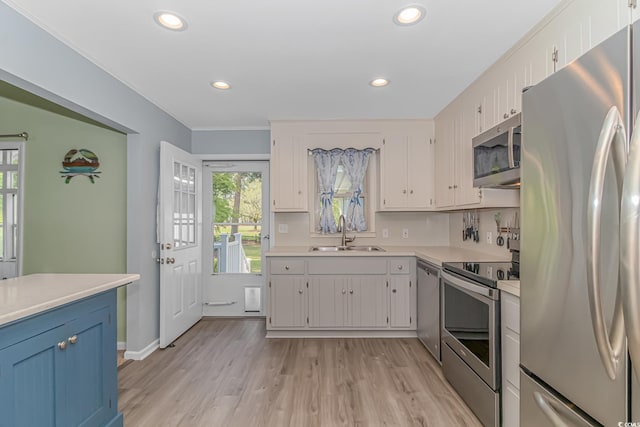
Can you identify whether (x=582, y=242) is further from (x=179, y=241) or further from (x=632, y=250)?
(x=179, y=241)

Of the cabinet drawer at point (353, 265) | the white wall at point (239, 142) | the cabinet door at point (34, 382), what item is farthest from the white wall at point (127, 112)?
the cabinet drawer at point (353, 265)

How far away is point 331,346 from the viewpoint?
3.33 meters

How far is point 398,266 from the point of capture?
3.49 meters

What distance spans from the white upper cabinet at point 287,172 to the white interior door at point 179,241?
0.94 meters

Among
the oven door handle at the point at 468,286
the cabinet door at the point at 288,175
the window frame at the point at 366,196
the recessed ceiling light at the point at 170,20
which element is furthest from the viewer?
the window frame at the point at 366,196

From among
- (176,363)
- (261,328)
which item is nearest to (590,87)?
(176,363)

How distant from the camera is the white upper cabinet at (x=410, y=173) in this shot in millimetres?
3846

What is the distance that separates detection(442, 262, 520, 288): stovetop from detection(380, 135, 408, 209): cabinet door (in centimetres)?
132

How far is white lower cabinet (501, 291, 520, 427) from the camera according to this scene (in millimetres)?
1746

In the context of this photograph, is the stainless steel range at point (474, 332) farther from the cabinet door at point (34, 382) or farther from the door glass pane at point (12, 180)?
the door glass pane at point (12, 180)

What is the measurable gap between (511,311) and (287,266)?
217 centimetres

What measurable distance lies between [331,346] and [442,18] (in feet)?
9.34

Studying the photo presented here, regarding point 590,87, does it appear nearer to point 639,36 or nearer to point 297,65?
point 639,36

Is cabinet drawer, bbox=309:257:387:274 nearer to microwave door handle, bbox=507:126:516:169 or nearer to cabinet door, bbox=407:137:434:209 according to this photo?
cabinet door, bbox=407:137:434:209
